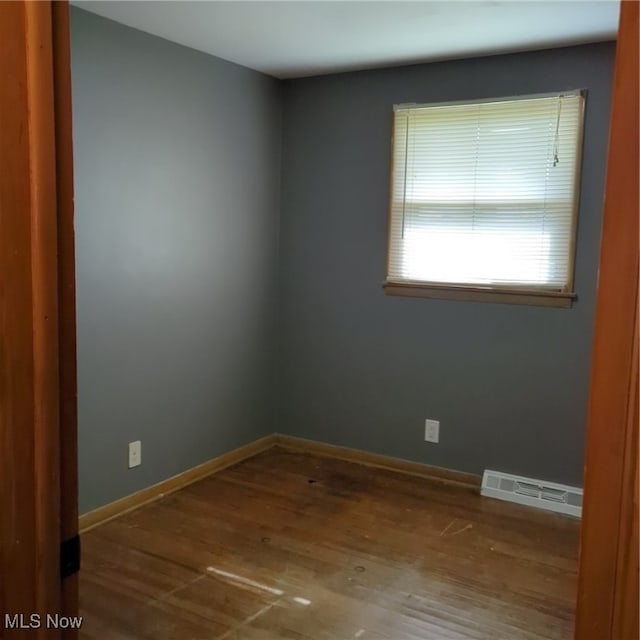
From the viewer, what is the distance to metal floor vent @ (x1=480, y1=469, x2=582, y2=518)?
333cm

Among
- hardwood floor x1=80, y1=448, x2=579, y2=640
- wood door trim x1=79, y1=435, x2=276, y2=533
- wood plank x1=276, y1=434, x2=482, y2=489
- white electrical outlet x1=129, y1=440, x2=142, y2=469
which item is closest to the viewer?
hardwood floor x1=80, y1=448, x2=579, y2=640

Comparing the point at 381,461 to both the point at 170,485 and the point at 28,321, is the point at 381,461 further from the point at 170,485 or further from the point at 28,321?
the point at 28,321

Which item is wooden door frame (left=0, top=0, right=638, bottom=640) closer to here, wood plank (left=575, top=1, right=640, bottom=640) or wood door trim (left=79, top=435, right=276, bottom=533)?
wood plank (left=575, top=1, right=640, bottom=640)

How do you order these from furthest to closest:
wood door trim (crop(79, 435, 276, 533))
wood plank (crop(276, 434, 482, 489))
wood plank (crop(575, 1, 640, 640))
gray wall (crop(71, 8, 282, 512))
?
wood plank (crop(276, 434, 482, 489)) < wood door trim (crop(79, 435, 276, 533)) < gray wall (crop(71, 8, 282, 512)) < wood plank (crop(575, 1, 640, 640))

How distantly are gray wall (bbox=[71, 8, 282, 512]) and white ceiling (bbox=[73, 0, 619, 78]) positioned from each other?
0.69 ft

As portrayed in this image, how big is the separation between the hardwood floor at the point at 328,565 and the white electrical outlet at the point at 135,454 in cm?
22

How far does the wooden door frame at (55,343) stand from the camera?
649 millimetres

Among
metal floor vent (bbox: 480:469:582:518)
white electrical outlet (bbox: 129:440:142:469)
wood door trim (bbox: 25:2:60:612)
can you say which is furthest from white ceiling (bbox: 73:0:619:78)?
metal floor vent (bbox: 480:469:582:518)

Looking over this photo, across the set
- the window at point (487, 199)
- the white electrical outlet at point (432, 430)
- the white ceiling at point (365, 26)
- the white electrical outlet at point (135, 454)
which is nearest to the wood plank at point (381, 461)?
the white electrical outlet at point (432, 430)

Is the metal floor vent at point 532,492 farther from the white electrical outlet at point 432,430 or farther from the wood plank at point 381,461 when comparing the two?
the white electrical outlet at point 432,430

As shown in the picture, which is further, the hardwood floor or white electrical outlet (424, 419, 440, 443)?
white electrical outlet (424, 419, 440, 443)

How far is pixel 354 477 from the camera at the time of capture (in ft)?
12.2

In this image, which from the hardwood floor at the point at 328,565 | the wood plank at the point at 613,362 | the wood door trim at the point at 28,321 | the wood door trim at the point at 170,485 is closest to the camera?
the wood plank at the point at 613,362

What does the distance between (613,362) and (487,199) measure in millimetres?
2929
